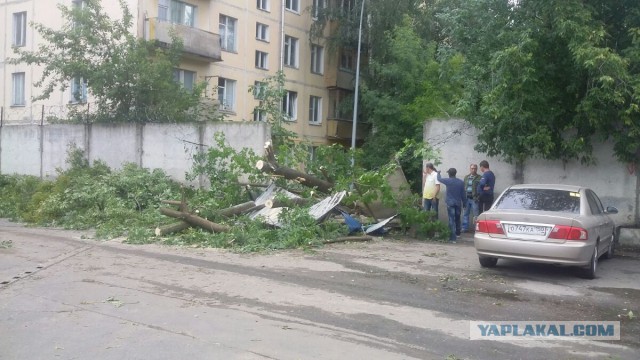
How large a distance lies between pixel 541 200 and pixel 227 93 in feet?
72.6

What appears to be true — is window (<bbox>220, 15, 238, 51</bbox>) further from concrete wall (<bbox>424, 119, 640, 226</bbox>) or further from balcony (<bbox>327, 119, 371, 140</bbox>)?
concrete wall (<bbox>424, 119, 640, 226</bbox>)

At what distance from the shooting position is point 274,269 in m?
10.3

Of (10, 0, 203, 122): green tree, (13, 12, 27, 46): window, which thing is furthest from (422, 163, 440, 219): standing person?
(13, 12, 27, 46): window

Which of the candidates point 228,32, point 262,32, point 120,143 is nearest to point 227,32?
point 228,32

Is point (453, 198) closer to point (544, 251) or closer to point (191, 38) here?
point (544, 251)

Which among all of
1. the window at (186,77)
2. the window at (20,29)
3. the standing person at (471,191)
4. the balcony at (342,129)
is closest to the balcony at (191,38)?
the window at (186,77)

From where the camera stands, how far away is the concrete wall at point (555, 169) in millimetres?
14008

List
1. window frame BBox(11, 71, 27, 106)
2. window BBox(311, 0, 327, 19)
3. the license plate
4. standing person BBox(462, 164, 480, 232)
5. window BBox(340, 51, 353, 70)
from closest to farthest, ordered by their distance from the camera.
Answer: the license plate < standing person BBox(462, 164, 480, 232) < window frame BBox(11, 71, 27, 106) < window BBox(311, 0, 327, 19) < window BBox(340, 51, 353, 70)

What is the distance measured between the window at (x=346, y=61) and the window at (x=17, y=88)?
17026mm

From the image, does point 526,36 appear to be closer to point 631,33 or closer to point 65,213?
point 631,33

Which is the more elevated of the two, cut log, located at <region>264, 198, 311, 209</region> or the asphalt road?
cut log, located at <region>264, 198, 311, 209</region>

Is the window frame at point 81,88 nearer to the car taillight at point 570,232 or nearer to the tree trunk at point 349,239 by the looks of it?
the tree trunk at point 349,239

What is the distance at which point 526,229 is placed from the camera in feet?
31.0

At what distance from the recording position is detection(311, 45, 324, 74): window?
115 ft
